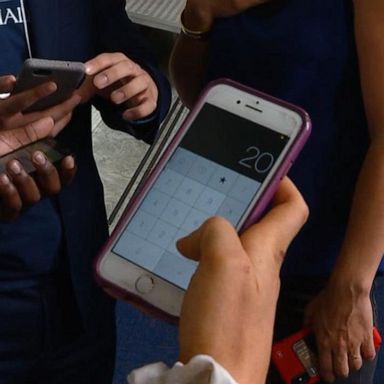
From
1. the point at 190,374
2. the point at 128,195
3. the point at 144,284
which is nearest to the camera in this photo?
the point at 190,374

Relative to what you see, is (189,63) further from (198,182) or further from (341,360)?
(341,360)

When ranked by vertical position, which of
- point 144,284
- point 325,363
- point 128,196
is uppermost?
point 144,284

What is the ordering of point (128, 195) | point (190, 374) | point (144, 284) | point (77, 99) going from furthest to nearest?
point (128, 195) → point (77, 99) → point (144, 284) → point (190, 374)

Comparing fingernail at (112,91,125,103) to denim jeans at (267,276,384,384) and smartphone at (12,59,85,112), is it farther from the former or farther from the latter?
denim jeans at (267,276,384,384)

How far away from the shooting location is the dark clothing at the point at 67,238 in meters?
0.85

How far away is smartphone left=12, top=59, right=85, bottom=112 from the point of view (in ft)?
2.39

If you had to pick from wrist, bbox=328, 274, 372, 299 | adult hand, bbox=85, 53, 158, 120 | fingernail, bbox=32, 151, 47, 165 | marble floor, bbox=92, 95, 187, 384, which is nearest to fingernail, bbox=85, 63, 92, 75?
adult hand, bbox=85, 53, 158, 120

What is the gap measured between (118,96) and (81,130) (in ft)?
0.32

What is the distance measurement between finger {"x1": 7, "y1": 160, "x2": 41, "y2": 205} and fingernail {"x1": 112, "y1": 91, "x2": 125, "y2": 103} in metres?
0.13

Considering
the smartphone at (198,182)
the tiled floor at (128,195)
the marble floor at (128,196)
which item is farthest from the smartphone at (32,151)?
the tiled floor at (128,195)

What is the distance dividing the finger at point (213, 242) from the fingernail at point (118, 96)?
32 cm

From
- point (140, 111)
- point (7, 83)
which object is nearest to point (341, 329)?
point (140, 111)

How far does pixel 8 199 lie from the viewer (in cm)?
76

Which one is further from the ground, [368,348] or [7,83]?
[7,83]
